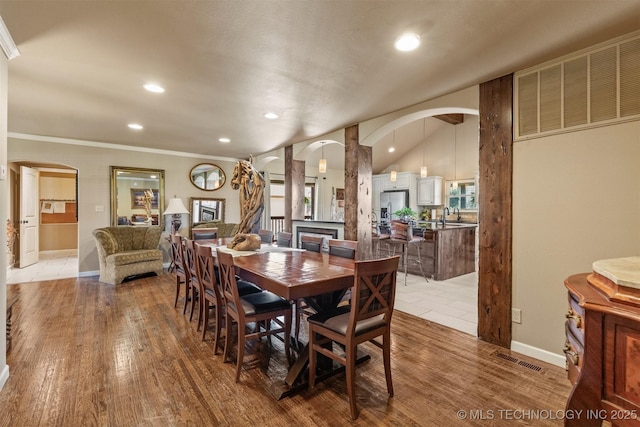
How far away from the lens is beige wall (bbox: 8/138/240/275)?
4957 millimetres

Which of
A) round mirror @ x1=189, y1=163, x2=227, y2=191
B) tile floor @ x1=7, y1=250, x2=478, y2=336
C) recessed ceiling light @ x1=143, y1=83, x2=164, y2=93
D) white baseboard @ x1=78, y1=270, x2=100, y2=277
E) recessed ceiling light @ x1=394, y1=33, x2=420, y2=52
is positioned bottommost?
tile floor @ x1=7, y1=250, x2=478, y2=336

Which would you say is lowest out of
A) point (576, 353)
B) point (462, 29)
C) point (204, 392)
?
point (204, 392)

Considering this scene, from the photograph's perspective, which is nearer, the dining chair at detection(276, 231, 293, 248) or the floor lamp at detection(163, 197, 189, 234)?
the dining chair at detection(276, 231, 293, 248)

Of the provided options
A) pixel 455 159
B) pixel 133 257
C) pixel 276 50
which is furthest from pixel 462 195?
pixel 133 257

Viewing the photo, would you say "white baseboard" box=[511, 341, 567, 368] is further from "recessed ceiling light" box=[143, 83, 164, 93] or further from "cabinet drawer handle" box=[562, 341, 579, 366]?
"recessed ceiling light" box=[143, 83, 164, 93]

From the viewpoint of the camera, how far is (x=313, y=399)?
1.91m

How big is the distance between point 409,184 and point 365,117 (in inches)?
187

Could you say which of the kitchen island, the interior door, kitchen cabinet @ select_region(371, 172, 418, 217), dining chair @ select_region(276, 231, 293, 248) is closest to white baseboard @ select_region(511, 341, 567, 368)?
the kitchen island

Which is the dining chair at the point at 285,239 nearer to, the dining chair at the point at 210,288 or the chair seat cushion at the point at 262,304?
the dining chair at the point at 210,288

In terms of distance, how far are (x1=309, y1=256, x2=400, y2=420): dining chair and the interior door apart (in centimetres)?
712

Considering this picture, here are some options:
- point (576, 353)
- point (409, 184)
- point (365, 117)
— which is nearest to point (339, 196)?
point (409, 184)

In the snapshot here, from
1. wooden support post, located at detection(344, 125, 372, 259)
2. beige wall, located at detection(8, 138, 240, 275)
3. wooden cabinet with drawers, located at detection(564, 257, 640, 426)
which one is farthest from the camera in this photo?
beige wall, located at detection(8, 138, 240, 275)

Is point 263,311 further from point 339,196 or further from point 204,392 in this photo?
point 339,196

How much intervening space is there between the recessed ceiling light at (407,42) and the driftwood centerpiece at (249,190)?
2.03 m
